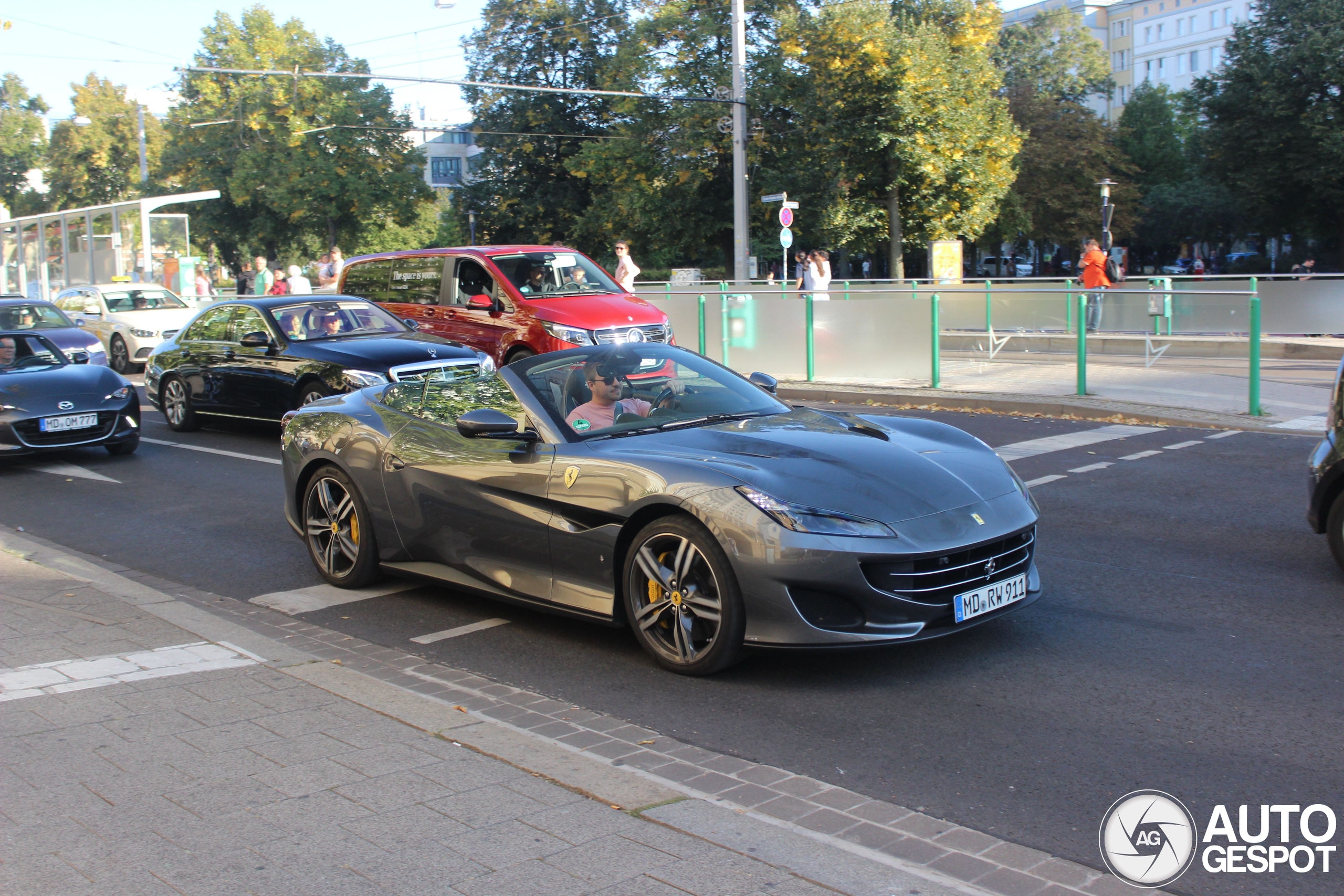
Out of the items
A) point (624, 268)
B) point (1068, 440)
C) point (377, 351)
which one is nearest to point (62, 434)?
point (377, 351)

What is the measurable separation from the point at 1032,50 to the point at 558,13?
30040 millimetres

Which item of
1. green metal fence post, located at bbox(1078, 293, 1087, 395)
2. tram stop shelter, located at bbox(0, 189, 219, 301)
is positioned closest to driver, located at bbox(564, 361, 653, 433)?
green metal fence post, located at bbox(1078, 293, 1087, 395)

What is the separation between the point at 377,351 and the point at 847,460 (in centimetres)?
795

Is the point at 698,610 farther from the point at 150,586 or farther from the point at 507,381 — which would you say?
the point at 150,586

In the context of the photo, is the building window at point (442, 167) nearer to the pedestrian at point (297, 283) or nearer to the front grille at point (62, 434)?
the pedestrian at point (297, 283)

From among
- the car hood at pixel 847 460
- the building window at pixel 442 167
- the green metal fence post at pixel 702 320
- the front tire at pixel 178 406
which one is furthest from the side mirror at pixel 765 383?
the building window at pixel 442 167

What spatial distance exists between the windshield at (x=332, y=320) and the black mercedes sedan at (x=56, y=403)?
5.63ft

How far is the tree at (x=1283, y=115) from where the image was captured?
1602 inches

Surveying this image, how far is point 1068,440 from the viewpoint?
11.5 m

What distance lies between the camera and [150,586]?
6969 millimetres

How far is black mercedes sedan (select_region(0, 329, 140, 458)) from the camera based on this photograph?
38.5 ft

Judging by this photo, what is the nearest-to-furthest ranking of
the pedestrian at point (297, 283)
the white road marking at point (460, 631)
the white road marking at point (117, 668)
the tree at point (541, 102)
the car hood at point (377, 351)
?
1. the white road marking at point (117, 668)
2. the white road marking at point (460, 631)
3. the car hood at point (377, 351)
4. the pedestrian at point (297, 283)
5. the tree at point (541, 102)

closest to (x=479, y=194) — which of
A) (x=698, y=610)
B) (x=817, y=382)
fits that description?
(x=817, y=382)
